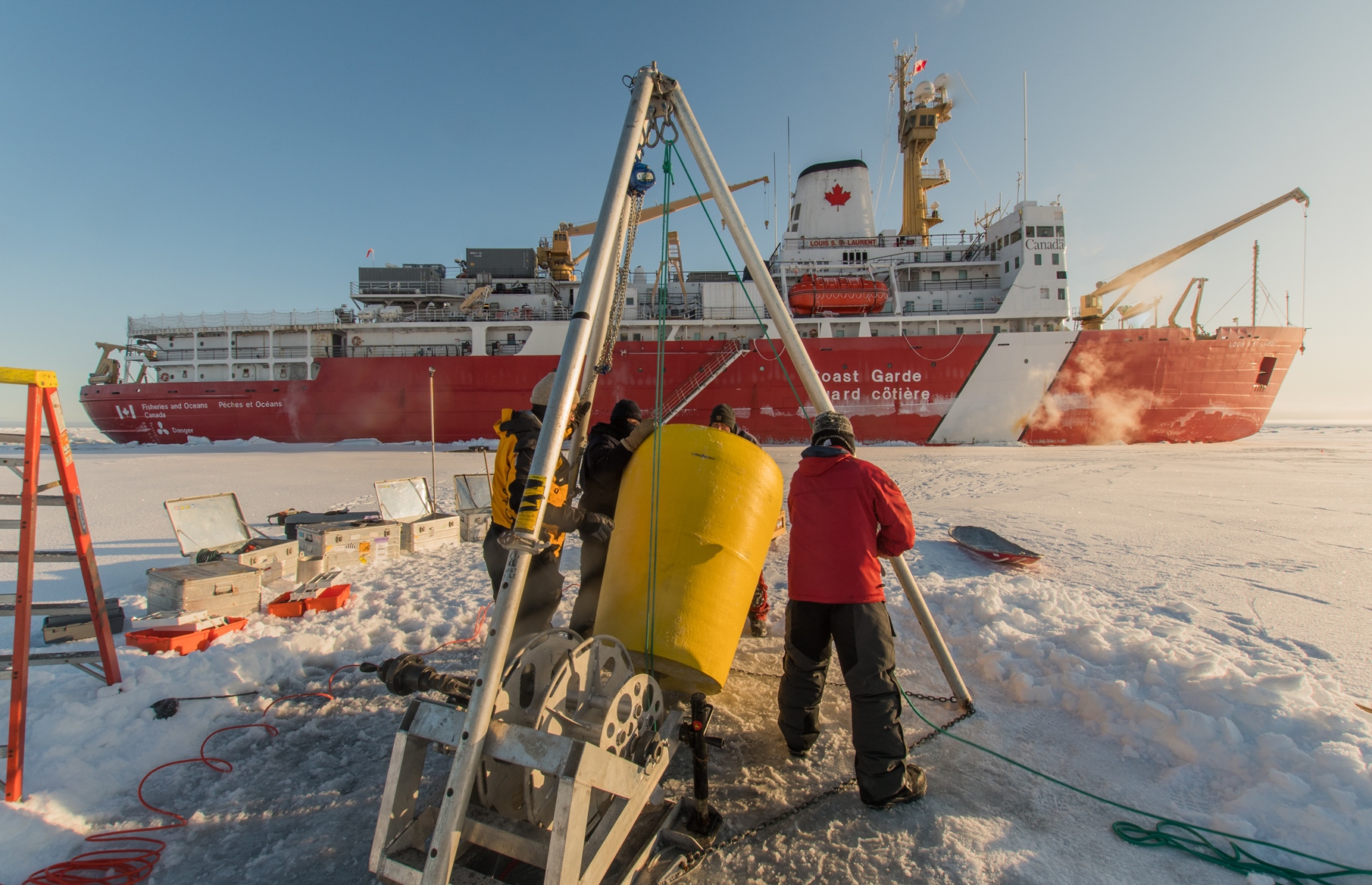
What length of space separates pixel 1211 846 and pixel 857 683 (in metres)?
1.24

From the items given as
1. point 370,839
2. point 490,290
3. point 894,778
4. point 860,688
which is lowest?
point 370,839

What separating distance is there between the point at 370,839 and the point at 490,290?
20.3m

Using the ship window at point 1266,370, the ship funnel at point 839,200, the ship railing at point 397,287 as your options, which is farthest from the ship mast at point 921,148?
the ship railing at point 397,287

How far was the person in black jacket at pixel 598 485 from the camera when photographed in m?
3.25

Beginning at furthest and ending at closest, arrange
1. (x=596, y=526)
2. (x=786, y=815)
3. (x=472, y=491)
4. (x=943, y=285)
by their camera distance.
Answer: (x=943, y=285) < (x=472, y=491) < (x=596, y=526) < (x=786, y=815)

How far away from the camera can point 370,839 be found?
6.87 feet

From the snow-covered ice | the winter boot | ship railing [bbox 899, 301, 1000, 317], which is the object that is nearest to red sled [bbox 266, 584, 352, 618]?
the snow-covered ice

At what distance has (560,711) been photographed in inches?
73.2

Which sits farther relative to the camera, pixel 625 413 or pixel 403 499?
pixel 403 499

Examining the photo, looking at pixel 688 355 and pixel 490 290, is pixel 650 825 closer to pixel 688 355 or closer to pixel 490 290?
pixel 688 355

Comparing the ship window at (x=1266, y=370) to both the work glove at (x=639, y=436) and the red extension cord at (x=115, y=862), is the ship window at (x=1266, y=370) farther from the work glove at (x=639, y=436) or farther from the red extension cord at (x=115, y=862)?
the red extension cord at (x=115, y=862)

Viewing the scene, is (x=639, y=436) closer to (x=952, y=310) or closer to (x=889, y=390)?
(x=889, y=390)

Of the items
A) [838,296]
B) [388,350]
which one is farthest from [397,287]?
[838,296]

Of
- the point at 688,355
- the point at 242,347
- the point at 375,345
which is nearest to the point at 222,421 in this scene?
the point at 242,347
